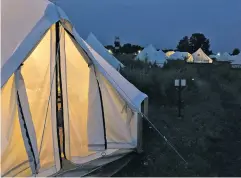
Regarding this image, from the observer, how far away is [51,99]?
5156 millimetres

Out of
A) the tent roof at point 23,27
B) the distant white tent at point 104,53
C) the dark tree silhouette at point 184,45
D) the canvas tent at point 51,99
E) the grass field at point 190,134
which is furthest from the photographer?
the dark tree silhouette at point 184,45

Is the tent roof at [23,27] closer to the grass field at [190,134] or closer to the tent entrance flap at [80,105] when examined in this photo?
the tent entrance flap at [80,105]

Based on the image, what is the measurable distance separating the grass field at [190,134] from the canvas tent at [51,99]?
0.70m

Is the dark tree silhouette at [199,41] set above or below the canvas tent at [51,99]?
above

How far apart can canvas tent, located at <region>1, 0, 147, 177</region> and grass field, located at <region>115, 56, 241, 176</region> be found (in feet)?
2.30

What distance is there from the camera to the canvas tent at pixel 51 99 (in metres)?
4.64

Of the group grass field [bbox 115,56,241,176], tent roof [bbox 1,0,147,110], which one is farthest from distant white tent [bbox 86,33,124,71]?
tent roof [bbox 1,0,147,110]

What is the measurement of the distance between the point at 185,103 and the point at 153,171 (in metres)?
6.93

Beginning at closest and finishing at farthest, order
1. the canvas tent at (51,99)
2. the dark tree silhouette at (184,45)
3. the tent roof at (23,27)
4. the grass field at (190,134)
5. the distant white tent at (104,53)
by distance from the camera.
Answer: the tent roof at (23,27) < the canvas tent at (51,99) < the grass field at (190,134) < the distant white tent at (104,53) < the dark tree silhouette at (184,45)

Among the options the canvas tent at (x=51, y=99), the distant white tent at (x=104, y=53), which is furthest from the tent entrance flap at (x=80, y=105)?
the distant white tent at (x=104, y=53)

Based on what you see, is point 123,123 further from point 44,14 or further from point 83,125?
point 44,14

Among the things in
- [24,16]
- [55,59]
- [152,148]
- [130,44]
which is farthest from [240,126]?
[130,44]

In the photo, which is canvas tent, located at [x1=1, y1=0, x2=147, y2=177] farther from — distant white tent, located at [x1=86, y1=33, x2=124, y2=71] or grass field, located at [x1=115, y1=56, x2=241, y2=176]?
distant white tent, located at [x1=86, y1=33, x2=124, y2=71]

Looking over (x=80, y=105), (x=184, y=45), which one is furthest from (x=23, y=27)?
(x=184, y=45)
